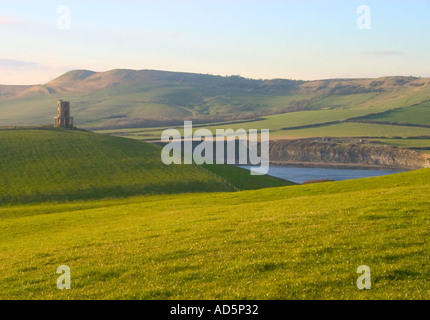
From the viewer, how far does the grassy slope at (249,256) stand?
1734cm

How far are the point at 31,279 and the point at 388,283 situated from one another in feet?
42.3

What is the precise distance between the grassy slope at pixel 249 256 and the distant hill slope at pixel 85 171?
43303mm

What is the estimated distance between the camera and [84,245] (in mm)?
26328

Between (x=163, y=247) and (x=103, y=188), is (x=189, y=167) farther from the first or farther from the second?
(x=163, y=247)

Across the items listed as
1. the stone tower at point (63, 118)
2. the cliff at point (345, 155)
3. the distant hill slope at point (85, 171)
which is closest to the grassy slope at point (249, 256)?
the distant hill slope at point (85, 171)

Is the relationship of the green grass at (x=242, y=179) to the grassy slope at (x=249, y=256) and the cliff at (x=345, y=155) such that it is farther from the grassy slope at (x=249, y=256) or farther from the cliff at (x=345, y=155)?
the cliff at (x=345, y=155)

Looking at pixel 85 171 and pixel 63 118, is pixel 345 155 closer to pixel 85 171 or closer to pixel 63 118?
pixel 63 118

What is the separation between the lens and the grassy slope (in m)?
17.3

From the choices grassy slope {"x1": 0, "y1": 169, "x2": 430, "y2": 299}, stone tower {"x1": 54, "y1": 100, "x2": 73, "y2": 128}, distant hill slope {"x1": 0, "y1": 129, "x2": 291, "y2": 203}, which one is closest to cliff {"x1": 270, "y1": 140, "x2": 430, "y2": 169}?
distant hill slope {"x1": 0, "y1": 129, "x2": 291, "y2": 203}

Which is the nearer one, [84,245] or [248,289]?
[248,289]

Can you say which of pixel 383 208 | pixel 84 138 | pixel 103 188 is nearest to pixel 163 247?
pixel 383 208

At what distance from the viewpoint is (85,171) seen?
85.8m

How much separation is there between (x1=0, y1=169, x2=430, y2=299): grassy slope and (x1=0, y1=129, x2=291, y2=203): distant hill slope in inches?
1705

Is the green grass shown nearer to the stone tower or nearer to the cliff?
the stone tower
